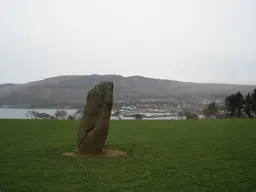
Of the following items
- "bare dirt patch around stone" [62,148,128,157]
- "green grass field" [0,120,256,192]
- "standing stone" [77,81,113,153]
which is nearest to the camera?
"green grass field" [0,120,256,192]

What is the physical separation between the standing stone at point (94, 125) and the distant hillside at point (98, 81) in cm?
7604

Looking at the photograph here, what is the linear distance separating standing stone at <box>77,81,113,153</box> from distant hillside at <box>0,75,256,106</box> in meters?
76.0

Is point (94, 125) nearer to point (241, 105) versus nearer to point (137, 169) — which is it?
point (137, 169)

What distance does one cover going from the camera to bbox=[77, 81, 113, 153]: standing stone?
15.9 m

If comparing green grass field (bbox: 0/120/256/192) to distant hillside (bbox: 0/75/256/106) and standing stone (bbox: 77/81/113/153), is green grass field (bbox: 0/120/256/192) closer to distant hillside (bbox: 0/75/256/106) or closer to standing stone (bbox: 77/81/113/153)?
standing stone (bbox: 77/81/113/153)

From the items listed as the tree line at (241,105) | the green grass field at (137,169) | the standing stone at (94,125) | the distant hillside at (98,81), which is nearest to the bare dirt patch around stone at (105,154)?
the standing stone at (94,125)

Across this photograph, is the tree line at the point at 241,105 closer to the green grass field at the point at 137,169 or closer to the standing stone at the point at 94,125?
the green grass field at the point at 137,169

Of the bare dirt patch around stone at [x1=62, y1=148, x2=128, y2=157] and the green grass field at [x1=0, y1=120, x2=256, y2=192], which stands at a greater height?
the green grass field at [x1=0, y1=120, x2=256, y2=192]

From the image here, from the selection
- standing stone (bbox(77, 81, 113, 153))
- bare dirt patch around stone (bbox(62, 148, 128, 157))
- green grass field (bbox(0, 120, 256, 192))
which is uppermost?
standing stone (bbox(77, 81, 113, 153))

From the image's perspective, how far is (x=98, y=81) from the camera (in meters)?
95.2

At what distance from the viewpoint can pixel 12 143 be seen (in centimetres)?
1917

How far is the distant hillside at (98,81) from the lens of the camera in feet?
325

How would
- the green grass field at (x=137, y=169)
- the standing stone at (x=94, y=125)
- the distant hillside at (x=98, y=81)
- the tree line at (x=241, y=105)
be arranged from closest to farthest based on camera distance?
the green grass field at (x=137, y=169) → the standing stone at (x=94, y=125) → the tree line at (x=241, y=105) → the distant hillside at (x=98, y=81)

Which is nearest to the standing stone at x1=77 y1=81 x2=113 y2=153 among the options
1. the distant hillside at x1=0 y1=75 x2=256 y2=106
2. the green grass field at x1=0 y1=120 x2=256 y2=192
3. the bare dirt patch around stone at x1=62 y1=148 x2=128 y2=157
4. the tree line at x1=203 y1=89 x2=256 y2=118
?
the bare dirt patch around stone at x1=62 y1=148 x2=128 y2=157
